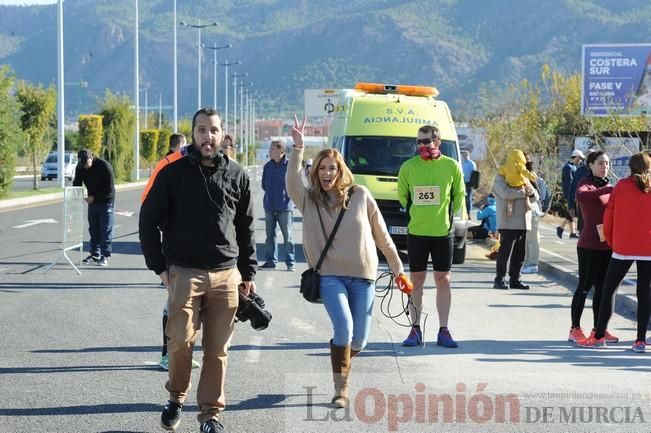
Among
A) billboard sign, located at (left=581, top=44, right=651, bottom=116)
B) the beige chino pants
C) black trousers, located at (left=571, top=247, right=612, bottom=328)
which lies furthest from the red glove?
billboard sign, located at (left=581, top=44, right=651, bottom=116)

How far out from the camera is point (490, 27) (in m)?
194

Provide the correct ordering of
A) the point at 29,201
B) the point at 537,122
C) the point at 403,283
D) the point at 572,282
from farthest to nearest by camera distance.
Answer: the point at 537,122
the point at 29,201
the point at 572,282
the point at 403,283

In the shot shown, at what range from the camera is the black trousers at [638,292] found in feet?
33.9

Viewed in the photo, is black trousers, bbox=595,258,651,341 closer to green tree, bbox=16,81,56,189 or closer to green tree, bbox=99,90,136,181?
green tree, bbox=16,81,56,189

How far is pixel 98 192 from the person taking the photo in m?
16.8

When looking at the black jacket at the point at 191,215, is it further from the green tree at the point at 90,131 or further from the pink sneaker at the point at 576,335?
the green tree at the point at 90,131

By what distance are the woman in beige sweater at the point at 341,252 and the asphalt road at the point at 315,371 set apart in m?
0.46

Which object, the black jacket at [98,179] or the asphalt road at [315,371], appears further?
the black jacket at [98,179]

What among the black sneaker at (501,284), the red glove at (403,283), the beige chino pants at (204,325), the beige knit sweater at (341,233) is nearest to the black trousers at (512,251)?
the black sneaker at (501,284)

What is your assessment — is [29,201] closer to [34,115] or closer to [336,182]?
[34,115]

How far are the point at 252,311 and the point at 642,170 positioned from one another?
4.60 metres

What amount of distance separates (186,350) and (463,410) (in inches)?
79.1

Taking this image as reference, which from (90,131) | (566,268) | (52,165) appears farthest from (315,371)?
(52,165)

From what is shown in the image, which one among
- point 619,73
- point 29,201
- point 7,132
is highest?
point 619,73
